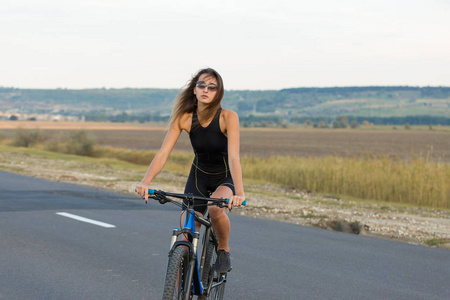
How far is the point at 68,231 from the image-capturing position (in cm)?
1011

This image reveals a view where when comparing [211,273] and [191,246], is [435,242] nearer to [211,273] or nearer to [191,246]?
[211,273]

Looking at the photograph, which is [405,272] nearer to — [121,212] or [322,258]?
[322,258]

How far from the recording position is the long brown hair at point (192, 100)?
5.16 metres

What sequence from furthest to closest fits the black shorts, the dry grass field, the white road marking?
the dry grass field < the white road marking < the black shorts

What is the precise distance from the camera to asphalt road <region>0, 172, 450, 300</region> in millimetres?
6684

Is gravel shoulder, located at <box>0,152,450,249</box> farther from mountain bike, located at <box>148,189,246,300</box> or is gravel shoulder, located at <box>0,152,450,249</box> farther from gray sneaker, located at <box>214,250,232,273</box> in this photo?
mountain bike, located at <box>148,189,246,300</box>

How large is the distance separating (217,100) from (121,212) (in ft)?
25.8

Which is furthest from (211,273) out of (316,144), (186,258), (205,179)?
(316,144)

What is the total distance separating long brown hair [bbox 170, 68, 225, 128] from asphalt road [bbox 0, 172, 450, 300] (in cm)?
199

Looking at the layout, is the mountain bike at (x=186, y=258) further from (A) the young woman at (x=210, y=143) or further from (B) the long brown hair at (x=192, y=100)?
(B) the long brown hair at (x=192, y=100)

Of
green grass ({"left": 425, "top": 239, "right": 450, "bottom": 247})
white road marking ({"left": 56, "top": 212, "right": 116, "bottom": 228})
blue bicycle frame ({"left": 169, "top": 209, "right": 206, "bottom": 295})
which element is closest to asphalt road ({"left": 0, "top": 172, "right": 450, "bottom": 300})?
white road marking ({"left": 56, "top": 212, "right": 116, "bottom": 228})

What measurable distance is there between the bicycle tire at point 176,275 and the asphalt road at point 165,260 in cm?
183

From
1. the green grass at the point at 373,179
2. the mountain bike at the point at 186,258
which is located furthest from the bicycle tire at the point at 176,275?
A: the green grass at the point at 373,179

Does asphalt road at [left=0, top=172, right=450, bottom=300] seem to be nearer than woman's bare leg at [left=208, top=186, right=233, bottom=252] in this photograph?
No
